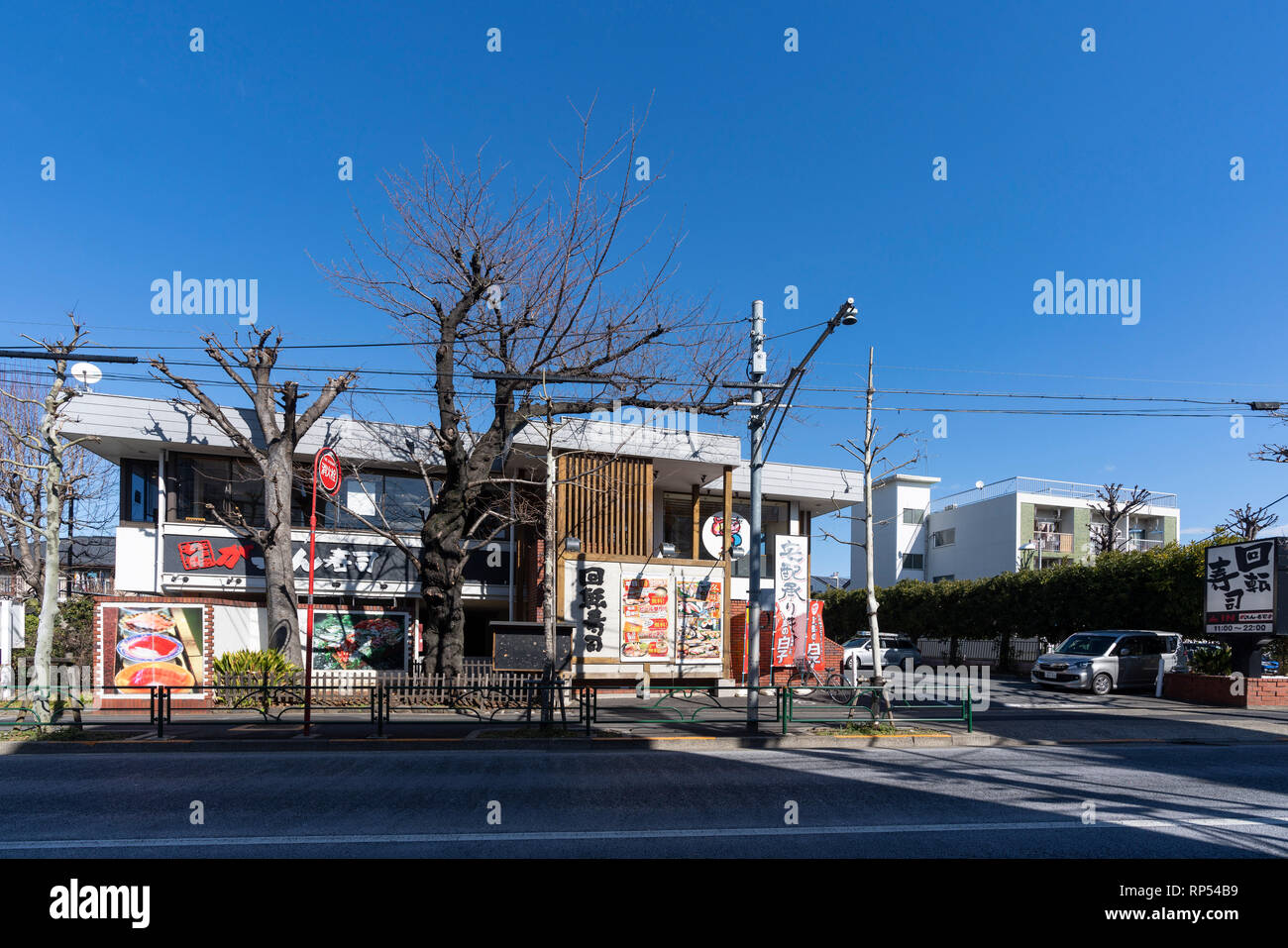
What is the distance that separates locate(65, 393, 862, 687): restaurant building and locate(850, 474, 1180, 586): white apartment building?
27.6 meters

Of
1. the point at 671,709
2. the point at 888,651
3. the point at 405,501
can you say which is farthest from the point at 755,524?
the point at 888,651

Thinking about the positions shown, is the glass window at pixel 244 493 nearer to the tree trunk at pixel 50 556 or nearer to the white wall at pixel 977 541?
the tree trunk at pixel 50 556

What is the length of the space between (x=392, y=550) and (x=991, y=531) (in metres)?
42.0

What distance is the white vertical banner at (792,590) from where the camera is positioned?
77.9 ft

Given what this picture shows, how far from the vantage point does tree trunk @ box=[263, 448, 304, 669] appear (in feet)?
64.8

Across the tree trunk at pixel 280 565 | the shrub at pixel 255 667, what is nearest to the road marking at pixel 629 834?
the shrub at pixel 255 667

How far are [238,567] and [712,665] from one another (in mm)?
13169

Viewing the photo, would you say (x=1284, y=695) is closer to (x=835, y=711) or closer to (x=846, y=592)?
(x=835, y=711)

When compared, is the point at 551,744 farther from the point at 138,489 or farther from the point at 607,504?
the point at 138,489

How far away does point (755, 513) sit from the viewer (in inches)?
606

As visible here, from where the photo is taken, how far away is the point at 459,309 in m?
17.7

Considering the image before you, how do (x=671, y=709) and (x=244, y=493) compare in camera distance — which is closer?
(x=671, y=709)

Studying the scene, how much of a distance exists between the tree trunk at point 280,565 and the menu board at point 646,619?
327 inches
